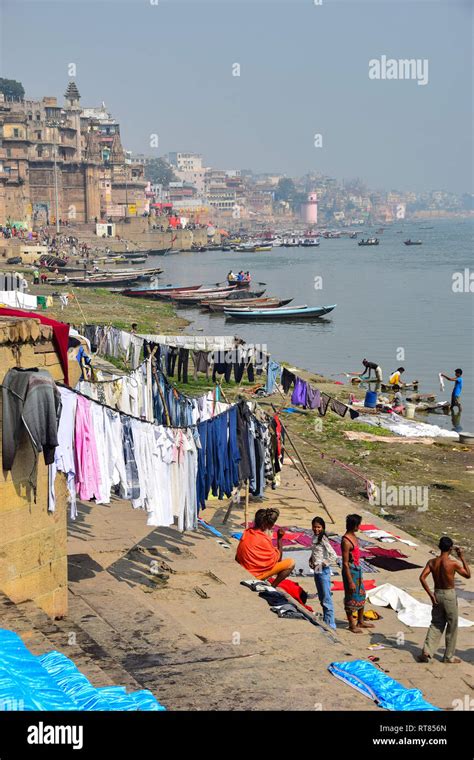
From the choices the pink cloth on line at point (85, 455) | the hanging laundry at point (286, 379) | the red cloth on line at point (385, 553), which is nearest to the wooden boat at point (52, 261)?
the hanging laundry at point (286, 379)

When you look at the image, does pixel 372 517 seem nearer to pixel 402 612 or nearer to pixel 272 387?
pixel 402 612

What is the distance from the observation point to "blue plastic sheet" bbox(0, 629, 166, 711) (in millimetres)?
4691

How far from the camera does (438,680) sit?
23.5 ft

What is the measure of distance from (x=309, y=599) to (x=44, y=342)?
3893mm

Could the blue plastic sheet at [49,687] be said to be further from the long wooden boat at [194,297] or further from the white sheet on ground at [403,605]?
the long wooden boat at [194,297]

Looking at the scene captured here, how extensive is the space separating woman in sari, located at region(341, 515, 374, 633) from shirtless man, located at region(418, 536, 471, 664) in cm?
70

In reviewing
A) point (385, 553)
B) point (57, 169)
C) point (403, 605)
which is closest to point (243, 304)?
point (385, 553)

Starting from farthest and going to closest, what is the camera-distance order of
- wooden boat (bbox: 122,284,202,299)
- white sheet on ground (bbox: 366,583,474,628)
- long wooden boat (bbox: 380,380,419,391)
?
wooden boat (bbox: 122,284,202,299), long wooden boat (bbox: 380,380,419,391), white sheet on ground (bbox: 366,583,474,628)

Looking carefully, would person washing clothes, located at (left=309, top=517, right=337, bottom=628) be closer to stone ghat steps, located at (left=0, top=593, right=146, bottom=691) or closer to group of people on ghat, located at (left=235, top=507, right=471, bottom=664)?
group of people on ghat, located at (left=235, top=507, right=471, bottom=664)

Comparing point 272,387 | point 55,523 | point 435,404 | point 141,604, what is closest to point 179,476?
point 141,604

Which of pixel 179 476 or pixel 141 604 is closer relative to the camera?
pixel 141 604

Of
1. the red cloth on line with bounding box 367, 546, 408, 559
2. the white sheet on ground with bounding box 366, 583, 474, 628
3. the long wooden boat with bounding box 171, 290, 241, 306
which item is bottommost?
the red cloth on line with bounding box 367, 546, 408, 559

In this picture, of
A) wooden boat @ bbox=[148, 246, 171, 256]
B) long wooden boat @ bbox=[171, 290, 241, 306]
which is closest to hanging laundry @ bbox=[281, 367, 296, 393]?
long wooden boat @ bbox=[171, 290, 241, 306]

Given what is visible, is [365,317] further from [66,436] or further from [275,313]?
[66,436]
